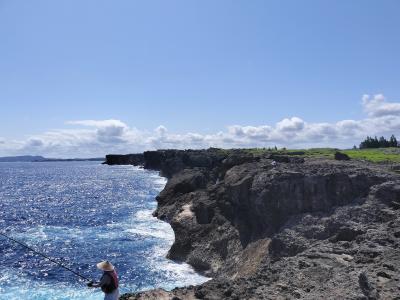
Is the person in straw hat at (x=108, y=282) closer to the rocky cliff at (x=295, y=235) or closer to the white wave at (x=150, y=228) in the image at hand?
the rocky cliff at (x=295, y=235)

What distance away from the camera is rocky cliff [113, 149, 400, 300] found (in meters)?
21.4

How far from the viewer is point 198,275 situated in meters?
40.4

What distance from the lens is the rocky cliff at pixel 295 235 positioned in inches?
843

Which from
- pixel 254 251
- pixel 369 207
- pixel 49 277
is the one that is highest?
pixel 369 207

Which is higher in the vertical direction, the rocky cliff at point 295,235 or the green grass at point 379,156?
the green grass at point 379,156

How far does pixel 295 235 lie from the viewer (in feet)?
107

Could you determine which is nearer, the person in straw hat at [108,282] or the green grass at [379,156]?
the person in straw hat at [108,282]

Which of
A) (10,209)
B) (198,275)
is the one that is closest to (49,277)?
(198,275)

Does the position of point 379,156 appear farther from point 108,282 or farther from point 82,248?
point 108,282

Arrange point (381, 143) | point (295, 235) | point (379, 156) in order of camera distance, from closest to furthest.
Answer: point (295, 235), point (379, 156), point (381, 143)

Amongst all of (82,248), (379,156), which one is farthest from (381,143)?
Answer: (82,248)

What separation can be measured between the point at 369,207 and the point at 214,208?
21385mm

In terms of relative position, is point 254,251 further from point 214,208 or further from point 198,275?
point 214,208

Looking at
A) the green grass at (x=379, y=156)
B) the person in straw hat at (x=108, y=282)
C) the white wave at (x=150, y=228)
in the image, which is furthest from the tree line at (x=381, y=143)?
the person in straw hat at (x=108, y=282)
